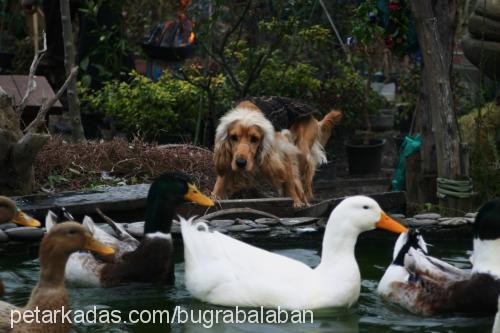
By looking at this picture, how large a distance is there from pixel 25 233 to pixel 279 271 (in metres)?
2.39

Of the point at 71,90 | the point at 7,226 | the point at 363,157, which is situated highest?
the point at 71,90

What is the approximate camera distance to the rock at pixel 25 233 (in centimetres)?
779

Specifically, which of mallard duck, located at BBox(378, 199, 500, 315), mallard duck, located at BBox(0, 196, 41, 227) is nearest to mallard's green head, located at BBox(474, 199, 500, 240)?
mallard duck, located at BBox(378, 199, 500, 315)

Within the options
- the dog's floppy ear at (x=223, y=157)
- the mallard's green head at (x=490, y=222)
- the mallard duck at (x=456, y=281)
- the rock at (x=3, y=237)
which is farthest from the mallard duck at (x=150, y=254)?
the dog's floppy ear at (x=223, y=157)

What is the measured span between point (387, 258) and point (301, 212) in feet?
3.81

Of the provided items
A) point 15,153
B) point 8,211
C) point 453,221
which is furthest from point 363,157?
point 8,211

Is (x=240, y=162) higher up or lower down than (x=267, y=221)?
higher up

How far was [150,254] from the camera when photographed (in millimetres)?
6844

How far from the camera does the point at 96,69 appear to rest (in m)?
15.1

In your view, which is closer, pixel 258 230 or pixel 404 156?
pixel 258 230

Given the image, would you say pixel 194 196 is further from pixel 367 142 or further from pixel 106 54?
pixel 106 54

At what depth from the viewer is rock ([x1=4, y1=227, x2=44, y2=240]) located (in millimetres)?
7789

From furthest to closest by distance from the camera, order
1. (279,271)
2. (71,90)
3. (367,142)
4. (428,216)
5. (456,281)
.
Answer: (367,142), (71,90), (428,216), (456,281), (279,271)

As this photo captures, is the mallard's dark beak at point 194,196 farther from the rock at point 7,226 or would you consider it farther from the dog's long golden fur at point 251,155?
the dog's long golden fur at point 251,155
